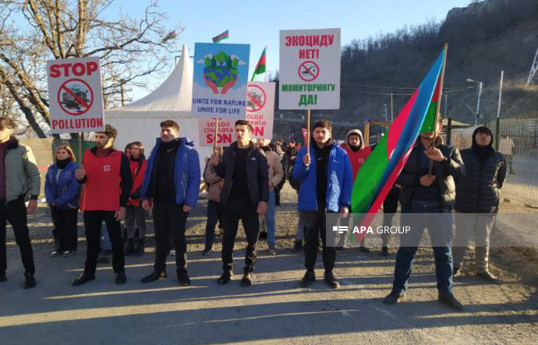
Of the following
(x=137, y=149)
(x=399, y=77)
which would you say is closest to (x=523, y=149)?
(x=137, y=149)

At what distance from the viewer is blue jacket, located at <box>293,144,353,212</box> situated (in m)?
4.63

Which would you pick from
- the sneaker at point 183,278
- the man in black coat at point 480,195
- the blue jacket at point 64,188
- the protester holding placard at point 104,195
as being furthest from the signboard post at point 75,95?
the man in black coat at point 480,195

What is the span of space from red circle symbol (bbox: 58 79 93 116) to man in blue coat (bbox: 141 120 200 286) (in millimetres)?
1287

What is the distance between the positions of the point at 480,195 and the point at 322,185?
2091 millimetres

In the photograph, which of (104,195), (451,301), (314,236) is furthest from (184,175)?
(451,301)

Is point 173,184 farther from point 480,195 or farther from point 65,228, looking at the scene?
point 480,195

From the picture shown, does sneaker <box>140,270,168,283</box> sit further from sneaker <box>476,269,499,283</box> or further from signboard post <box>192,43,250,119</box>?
sneaker <box>476,269,499,283</box>

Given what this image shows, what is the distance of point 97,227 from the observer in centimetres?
499

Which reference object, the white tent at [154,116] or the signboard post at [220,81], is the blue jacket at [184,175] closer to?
the signboard post at [220,81]

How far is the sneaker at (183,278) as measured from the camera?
4852 mm

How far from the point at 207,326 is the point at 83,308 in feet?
4.81

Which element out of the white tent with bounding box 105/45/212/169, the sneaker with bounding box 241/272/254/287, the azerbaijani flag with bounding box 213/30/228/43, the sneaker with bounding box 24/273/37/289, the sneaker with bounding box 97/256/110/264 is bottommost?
the sneaker with bounding box 97/256/110/264

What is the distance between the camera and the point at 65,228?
6305 mm

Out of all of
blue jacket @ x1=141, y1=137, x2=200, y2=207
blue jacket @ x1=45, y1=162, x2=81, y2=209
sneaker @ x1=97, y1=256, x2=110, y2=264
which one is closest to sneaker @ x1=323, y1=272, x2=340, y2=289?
blue jacket @ x1=141, y1=137, x2=200, y2=207
